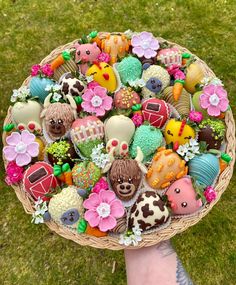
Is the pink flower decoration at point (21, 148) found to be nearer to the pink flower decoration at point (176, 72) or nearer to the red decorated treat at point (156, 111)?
the red decorated treat at point (156, 111)

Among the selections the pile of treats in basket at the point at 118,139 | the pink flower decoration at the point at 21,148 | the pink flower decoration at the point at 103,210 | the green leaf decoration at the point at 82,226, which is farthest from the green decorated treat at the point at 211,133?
the pink flower decoration at the point at 21,148

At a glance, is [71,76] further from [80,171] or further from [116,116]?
[80,171]

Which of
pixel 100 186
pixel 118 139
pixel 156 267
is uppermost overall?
pixel 118 139

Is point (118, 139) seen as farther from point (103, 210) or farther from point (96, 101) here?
point (103, 210)

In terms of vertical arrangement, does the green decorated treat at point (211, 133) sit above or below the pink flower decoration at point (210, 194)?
above

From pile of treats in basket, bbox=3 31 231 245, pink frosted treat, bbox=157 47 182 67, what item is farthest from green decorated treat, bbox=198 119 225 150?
pink frosted treat, bbox=157 47 182 67

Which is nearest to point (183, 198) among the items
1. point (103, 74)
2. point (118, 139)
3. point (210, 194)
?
point (210, 194)
